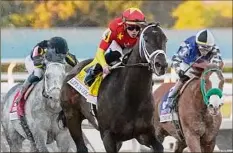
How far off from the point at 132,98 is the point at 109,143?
1.55 feet

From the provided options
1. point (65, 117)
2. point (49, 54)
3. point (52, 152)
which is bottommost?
point (52, 152)

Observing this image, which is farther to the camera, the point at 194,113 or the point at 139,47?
the point at 194,113

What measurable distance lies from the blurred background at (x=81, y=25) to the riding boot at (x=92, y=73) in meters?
2.87

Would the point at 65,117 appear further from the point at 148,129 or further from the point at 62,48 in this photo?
the point at 148,129

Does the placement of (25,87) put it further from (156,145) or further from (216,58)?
(156,145)

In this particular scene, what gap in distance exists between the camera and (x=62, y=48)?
9656mm

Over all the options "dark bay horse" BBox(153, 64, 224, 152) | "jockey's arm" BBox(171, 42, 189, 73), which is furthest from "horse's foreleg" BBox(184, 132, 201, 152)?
"jockey's arm" BBox(171, 42, 189, 73)

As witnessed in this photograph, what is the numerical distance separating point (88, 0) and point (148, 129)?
14150 millimetres

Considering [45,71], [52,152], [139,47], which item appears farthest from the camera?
[52,152]

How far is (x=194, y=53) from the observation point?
9312 millimetres

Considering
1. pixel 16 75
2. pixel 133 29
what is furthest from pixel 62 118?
pixel 16 75


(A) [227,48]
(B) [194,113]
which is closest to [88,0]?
(A) [227,48]

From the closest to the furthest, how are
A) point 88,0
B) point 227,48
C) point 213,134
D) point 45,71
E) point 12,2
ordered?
point 213,134 → point 45,71 → point 12,2 → point 227,48 → point 88,0

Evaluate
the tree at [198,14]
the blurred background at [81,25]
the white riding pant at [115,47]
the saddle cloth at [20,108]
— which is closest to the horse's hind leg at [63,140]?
the saddle cloth at [20,108]
